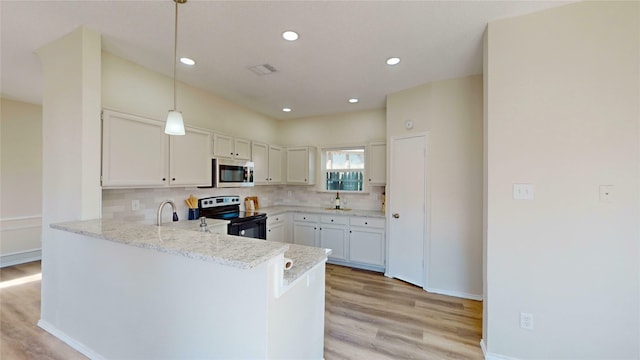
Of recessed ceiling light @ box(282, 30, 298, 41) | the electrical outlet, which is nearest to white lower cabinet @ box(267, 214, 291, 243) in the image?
recessed ceiling light @ box(282, 30, 298, 41)

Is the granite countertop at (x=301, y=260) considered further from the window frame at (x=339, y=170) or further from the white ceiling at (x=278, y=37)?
the window frame at (x=339, y=170)

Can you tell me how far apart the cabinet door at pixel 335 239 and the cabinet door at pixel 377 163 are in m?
0.95

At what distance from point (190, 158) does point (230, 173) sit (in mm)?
662

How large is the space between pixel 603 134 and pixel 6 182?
24.0ft

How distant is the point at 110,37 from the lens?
2.26 metres

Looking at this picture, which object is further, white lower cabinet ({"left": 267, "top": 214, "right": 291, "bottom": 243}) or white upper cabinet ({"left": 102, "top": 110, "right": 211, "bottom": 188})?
white lower cabinet ({"left": 267, "top": 214, "right": 291, "bottom": 243})

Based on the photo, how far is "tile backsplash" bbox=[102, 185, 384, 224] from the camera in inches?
107

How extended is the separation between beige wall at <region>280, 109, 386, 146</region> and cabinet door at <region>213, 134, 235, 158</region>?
→ 1.67m

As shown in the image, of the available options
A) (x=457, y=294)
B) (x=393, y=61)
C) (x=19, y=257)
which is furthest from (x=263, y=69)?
(x=19, y=257)

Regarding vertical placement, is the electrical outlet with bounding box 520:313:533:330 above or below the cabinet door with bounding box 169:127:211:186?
below

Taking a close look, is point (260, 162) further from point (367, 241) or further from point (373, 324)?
point (373, 324)

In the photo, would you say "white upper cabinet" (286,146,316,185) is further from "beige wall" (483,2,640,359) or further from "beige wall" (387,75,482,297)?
"beige wall" (483,2,640,359)

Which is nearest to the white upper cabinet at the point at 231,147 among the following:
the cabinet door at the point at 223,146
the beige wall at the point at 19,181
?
the cabinet door at the point at 223,146

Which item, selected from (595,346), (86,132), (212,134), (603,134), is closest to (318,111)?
(212,134)
